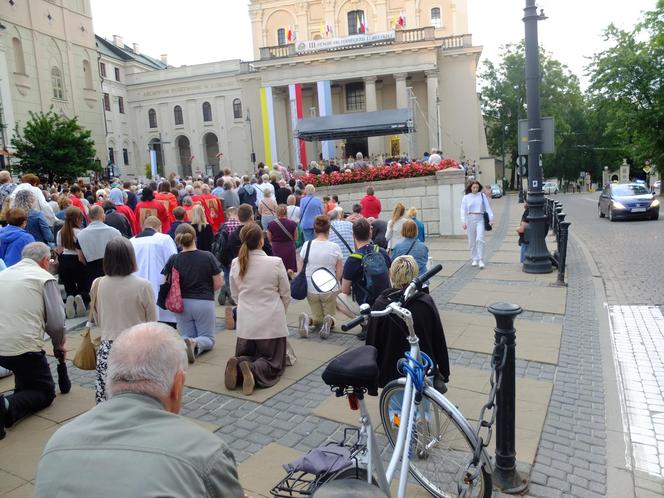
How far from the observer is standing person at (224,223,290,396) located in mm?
5570

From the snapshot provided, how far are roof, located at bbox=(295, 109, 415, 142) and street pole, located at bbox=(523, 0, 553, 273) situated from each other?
585 inches

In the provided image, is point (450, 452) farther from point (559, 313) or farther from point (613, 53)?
point (613, 53)

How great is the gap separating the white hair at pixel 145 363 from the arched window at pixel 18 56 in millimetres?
46326

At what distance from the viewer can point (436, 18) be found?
51250 millimetres

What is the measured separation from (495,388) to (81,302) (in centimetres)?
751

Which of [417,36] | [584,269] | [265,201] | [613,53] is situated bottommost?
[584,269]

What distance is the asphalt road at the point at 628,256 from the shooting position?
9211 mm

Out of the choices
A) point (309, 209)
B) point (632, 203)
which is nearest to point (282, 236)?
point (309, 209)

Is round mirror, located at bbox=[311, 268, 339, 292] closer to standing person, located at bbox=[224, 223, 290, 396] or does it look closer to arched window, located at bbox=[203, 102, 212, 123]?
standing person, located at bbox=[224, 223, 290, 396]

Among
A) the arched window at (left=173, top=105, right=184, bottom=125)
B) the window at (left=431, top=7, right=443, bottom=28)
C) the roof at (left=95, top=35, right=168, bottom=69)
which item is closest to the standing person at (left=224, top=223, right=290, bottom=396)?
the window at (left=431, top=7, right=443, bottom=28)

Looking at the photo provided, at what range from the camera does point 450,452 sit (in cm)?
364

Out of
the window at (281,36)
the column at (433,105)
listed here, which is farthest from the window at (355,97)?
the window at (281,36)

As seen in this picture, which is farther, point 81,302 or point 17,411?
point 81,302

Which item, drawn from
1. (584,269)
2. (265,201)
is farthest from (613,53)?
(265,201)
